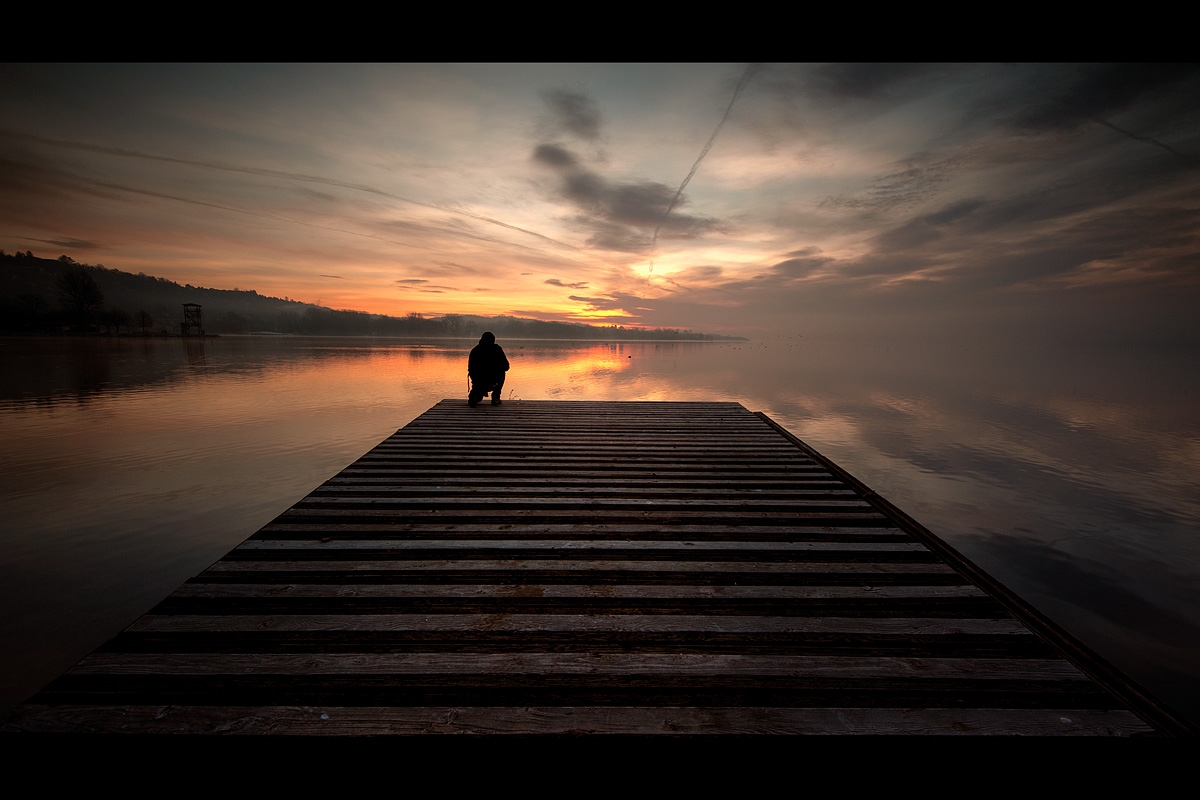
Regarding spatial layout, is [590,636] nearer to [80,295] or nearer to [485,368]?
[485,368]

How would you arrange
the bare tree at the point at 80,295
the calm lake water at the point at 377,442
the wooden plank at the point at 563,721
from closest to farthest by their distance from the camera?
the wooden plank at the point at 563,721 < the calm lake water at the point at 377,442 < the bare tree at the point at 80,295

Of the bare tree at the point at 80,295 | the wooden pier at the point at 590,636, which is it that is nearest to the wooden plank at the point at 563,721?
the wooden pier at the point at 590,636

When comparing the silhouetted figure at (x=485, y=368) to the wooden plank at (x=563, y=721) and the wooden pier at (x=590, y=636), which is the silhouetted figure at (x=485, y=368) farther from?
the wooden plank at (x=563, y=721)

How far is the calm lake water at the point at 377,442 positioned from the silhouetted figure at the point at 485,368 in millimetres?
4128

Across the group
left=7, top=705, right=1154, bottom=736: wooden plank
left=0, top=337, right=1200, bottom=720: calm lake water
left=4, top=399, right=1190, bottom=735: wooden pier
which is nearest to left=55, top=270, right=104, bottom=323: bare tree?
left=0, top=337, right=1200, bottom=720: calm lake water

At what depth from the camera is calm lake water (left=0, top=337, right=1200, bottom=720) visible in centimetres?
528

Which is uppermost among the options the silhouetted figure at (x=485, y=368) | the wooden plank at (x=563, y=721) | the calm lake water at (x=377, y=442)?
the silhouetted figure at (x=485, y=368)

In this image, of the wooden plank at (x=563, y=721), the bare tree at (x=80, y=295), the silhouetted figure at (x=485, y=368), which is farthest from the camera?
the bare tree at (x=80, y=295)

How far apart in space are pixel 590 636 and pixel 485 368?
8.41 metres

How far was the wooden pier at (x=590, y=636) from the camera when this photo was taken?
223 centimetres

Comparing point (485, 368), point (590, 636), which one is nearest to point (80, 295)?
point (485, 368)
